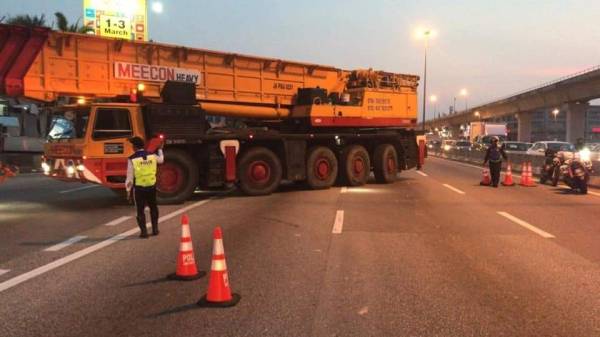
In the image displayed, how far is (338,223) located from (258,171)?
17.6ft

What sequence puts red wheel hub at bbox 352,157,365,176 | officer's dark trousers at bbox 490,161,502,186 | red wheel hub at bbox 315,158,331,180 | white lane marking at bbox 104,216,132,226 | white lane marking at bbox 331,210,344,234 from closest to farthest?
white lane marking at bbox 331,210,344,234 → white lane marking at bbox 104,216,132,226 → red wheel hub at bbox 315,158,331,180 → red wheel hub at bbox 352,157,365,176 → officer's dark trousers at bbox 490,161,502,186

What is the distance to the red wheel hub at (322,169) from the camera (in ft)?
58.3

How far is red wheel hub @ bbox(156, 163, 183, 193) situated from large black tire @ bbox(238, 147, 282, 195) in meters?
1.94

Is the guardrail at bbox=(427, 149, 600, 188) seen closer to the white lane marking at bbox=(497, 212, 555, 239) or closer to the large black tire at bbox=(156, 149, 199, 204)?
the white lane marking at bbox=(497, 212, 555, 239)

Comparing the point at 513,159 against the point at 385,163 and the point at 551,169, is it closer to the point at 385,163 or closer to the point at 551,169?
the point at 551,169

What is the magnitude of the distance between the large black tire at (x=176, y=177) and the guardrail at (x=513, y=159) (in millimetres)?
13800

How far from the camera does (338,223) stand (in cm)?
1094

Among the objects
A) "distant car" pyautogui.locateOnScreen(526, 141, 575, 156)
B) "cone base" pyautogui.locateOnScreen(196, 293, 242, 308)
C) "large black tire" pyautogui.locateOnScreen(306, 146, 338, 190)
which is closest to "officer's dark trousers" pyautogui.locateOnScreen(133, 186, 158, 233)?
"cone base" pyautogui.locateOnScreen(196, 293, 242, 308)

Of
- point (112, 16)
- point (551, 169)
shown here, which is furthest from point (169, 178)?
point (112, 16)

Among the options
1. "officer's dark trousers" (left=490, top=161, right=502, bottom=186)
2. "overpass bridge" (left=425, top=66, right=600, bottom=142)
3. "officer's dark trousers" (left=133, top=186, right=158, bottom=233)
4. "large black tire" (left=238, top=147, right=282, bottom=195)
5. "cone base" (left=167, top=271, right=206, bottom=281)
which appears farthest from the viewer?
"overpass bridge" (left=425, top=66, right=600, bottom=142)

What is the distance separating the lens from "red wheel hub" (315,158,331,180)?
17.8m

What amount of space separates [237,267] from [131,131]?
22.5 ft

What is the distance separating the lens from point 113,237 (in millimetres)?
9430

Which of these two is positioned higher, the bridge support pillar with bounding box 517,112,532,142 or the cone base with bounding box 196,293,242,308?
the bridge support pillar with bounding box 517,112,532,142
